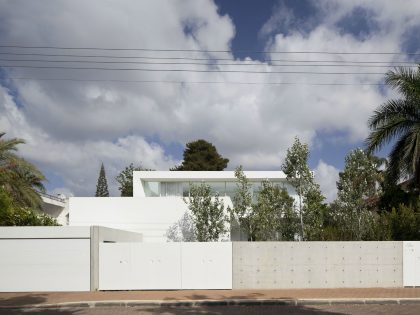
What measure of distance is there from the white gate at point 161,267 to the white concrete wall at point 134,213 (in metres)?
8.99

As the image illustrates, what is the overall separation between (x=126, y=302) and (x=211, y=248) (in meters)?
4.85

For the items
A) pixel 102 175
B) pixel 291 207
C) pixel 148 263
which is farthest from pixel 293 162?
pixel 102 175

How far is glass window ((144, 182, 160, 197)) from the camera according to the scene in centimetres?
3354

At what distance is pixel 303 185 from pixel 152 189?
12.0 m

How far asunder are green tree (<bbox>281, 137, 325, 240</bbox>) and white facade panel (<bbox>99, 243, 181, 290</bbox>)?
7394 millimetres

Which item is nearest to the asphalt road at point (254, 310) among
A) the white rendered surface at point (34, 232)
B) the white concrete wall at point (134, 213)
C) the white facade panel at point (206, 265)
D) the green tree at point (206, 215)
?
the white facade panel at point (206, 265)

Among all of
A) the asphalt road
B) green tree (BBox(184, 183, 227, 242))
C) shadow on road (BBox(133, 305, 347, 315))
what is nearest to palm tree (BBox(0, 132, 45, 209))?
green tree (BBox(184, 183, 227, 242))

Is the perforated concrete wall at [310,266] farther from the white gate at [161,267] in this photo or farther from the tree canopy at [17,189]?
the tree canopy at [17,189]

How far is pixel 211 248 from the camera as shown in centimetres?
1972

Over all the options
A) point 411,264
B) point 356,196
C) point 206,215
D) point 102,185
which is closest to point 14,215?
point 206,215

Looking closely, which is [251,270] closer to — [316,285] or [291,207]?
[316,285]

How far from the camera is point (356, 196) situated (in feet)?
82.2

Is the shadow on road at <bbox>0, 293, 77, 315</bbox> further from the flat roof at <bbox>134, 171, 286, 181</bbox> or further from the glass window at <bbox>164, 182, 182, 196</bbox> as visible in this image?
Result: the glass window at <bbox>164, 182, 182, 196</bbox>

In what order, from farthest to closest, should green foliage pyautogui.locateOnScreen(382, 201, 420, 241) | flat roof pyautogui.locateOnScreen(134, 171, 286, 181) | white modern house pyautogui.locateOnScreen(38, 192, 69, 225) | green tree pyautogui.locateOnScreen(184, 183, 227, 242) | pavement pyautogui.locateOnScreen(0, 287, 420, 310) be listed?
white modern house pyautogui.locateOnScreen(38, 192, 69, 225) < flat roof pyautogui.locateOnScreen(134, 171, 286, 181) < green tree pyautogui.locateOnScreen(184, 183, 227, 242) < green foliage pyautogui.locateOnScreen(382, 201, 420, 241) < pavement pyautogui.locateOnScreen(0, 287, 420, 310)
